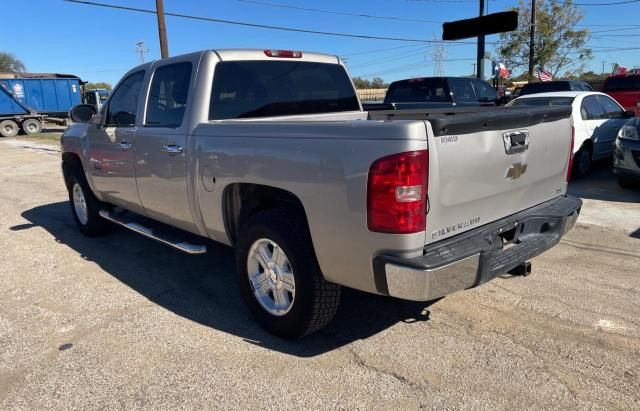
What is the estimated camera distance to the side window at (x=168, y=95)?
400 cm

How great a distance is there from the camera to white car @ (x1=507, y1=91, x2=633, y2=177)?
8.77 meters

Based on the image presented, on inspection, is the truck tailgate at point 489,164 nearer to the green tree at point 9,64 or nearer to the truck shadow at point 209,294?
the truck shadow at point 209,294

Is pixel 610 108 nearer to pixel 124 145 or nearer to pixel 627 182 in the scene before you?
pixel 627 182

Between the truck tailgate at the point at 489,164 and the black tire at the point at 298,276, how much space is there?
30.6 inches

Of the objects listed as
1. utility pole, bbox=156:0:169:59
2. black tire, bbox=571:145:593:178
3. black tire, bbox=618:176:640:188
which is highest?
utility pole, bbox=156:0:169:59

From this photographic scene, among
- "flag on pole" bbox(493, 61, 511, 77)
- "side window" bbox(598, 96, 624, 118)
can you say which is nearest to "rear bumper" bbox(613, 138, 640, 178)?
"side window" bbox(598, 96, 624, 118)

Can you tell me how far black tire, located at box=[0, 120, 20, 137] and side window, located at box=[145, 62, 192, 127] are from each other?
26.8 metres

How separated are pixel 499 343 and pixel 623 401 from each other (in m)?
0.77

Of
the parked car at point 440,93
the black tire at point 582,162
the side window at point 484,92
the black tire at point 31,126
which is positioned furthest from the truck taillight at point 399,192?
the black tire at point 31,126

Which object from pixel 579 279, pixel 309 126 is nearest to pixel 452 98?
pixel 579 279

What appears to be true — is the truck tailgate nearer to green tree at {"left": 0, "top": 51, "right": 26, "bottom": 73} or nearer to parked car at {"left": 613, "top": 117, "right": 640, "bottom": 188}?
parked car at {"left": 613, "top": 117, "right": 640, "bottom": 188}

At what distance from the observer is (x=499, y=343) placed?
10.6 feet

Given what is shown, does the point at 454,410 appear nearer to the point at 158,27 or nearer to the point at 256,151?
the point at 256,151

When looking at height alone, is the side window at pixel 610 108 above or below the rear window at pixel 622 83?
below
